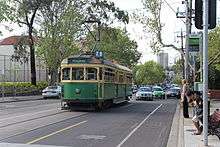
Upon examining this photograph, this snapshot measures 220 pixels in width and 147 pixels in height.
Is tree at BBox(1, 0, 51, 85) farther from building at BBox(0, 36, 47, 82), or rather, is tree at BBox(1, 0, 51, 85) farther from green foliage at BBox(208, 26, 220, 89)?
green foliage at BBox(208, 26, 220, 89)

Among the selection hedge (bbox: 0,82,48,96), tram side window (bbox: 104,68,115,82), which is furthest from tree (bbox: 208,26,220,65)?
hedge (bbox: 0,82,48,96)

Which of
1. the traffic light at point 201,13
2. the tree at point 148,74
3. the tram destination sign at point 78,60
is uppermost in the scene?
the tree at point 148,74

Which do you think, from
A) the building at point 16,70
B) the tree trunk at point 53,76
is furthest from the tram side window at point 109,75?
the building at point 16,70

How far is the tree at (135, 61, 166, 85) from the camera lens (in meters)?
156

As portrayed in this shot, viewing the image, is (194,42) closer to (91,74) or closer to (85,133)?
(91,74)

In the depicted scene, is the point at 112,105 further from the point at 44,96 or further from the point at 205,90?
the point at 205,90

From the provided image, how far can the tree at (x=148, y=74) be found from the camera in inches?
6122

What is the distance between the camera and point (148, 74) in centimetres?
15912

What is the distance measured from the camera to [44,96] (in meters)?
54.2

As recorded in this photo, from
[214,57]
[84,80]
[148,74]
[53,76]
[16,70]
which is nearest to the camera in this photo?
[84,80]

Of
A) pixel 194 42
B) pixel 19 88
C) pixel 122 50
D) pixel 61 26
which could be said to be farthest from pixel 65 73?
pixel 122 50

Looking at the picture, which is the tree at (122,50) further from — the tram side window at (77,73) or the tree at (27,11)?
the tram side window at (77,73)

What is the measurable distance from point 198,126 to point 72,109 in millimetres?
14702

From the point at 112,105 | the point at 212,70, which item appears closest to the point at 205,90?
the point at 112,105
